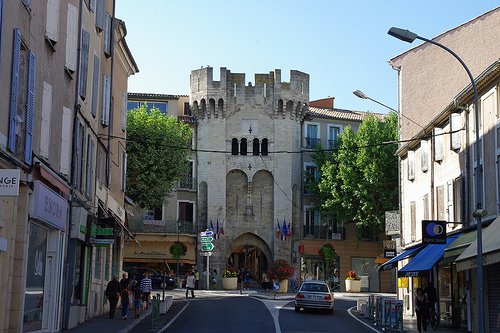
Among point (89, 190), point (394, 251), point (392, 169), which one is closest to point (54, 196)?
point (89, 190)

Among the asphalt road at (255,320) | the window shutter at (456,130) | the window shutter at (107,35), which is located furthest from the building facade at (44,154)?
the window shutter at (456,130)

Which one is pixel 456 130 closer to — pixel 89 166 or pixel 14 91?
pixel 89 166

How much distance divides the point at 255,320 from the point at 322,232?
109ft

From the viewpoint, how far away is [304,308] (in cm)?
2761

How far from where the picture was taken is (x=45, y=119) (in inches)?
674

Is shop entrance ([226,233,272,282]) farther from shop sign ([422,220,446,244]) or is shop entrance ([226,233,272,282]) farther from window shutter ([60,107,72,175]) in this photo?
window shutter ([60,107,72,175])

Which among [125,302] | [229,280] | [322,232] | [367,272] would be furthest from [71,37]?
[367,272]

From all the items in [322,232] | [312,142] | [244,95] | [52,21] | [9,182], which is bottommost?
[9,182]

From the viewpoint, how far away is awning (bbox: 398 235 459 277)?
23.4 m

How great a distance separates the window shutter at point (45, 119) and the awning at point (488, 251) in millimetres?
11552

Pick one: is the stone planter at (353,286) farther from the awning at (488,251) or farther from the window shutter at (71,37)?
the window shutter at (71,37)

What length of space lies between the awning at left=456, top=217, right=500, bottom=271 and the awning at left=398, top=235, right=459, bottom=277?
125 inches

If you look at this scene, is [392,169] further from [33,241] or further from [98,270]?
[33,241]

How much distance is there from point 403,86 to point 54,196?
69.3 ft
